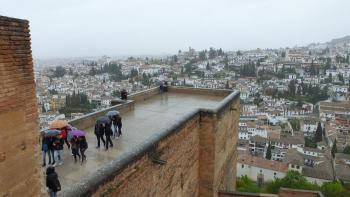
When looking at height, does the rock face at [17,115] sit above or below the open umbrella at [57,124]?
above

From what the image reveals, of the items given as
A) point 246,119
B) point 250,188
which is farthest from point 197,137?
point 246,119

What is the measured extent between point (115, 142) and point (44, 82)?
397 ft

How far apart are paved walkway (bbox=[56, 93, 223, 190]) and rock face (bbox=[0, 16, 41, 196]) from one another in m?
2.17

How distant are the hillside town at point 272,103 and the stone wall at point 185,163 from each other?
11.6 metres

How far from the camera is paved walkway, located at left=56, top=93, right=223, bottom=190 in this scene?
6.42 meters

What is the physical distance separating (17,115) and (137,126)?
243 inches

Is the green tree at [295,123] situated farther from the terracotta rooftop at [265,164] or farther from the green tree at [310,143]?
the terracotta rooftop at [265,164]

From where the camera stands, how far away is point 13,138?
343 cm

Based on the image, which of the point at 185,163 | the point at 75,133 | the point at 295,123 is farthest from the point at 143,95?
the point at 295,123

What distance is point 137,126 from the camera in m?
9.60

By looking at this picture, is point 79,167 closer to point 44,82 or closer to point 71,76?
point 44,82

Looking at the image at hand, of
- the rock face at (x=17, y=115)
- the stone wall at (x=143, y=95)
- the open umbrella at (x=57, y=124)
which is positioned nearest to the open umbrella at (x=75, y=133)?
the open umbrella at (x=57, y=124)

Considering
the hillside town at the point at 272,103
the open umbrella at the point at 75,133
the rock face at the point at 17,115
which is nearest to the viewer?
the rock face at the point at 17,115

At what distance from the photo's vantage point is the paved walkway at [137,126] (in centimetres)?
642
